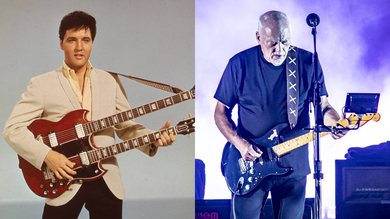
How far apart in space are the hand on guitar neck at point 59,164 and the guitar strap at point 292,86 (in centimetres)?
118

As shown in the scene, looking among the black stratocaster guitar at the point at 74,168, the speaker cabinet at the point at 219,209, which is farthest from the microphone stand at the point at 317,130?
the black stratocaster guitar at the point at 74,168

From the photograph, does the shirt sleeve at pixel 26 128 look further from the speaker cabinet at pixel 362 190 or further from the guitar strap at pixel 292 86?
the speaker cabinet at pixel 362 190

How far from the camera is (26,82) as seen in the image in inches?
112

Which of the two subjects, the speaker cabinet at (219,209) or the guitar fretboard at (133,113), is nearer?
the guitar fretboard at (133,113)

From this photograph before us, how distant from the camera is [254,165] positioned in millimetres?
2914

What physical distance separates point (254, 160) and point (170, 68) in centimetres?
66

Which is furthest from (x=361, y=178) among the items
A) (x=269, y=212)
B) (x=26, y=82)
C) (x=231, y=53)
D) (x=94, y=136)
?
(x=26, y=82)

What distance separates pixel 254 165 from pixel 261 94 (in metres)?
0.38

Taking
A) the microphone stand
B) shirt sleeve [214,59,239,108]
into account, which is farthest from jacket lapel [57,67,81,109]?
the microphone stand

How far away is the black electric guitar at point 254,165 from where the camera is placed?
115 inches

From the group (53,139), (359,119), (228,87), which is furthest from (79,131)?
(359,119)

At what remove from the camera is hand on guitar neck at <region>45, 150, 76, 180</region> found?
2.75m

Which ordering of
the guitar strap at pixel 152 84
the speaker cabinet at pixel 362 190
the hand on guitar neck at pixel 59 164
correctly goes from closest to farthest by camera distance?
the hand on guitar neck at pixel 59 164
the guitar strap at pixel 152 84
the speaker cabinet at pixel 362 190

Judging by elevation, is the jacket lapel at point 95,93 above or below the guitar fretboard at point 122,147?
above
